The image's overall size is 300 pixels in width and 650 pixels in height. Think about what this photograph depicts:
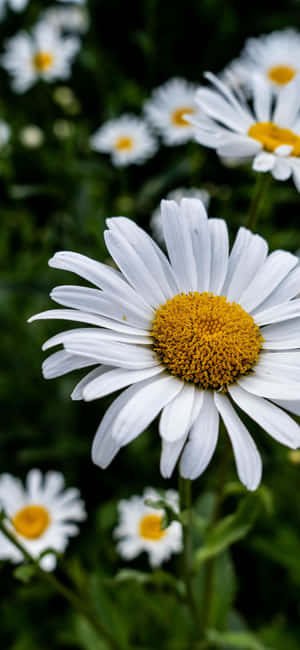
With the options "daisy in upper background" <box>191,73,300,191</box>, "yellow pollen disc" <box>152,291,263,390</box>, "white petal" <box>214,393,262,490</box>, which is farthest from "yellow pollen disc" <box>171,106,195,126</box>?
"white petal" <box>214,393,262,490</box>

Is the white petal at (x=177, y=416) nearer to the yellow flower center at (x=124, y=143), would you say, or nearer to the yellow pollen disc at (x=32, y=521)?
the yellow pollen disc at (x=32, y=521)

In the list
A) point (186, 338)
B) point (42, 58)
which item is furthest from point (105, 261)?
point (42, 58)

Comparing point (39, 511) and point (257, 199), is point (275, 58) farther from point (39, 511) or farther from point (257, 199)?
point (39, 511)

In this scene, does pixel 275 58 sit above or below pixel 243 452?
above

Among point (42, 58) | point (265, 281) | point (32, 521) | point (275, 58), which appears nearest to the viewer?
point (265, 281)

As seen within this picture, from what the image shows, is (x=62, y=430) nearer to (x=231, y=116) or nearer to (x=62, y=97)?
(x=231, y=116)

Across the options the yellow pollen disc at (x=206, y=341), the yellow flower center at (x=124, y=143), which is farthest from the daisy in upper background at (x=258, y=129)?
the yellow flower center at (x=124, y=143)
